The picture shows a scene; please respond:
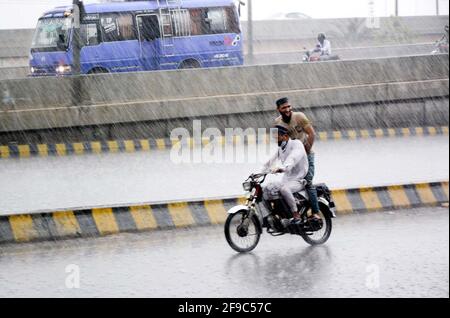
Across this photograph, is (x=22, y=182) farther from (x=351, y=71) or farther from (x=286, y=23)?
(x=286, y=23)

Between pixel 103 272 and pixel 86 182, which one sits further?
pixel 86 182

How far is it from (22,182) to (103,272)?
7180 millimetres

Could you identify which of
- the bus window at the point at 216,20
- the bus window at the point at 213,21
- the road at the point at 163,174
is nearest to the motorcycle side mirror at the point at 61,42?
the bus window at the point at 213,21

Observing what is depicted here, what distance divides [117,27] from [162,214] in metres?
16.9

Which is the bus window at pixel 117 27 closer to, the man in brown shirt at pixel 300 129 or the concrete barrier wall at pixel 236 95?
the concrete barrier wall at pixel 236 95

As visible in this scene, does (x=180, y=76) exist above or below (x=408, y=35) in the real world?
above

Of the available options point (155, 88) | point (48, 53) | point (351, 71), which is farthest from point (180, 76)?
point (48, 53)

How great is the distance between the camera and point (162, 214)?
10.3 metres

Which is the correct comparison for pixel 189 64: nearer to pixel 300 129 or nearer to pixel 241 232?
pixel 300 129

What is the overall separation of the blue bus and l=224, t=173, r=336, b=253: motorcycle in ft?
53.3

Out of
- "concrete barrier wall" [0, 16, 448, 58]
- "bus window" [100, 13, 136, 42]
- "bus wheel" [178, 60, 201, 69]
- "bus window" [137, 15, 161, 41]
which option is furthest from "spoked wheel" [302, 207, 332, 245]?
"concrete barrier wall" [0, 16, 448, 58]

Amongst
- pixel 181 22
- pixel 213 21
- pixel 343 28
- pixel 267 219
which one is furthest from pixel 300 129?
pixel 343 28

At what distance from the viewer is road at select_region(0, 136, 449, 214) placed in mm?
13509
